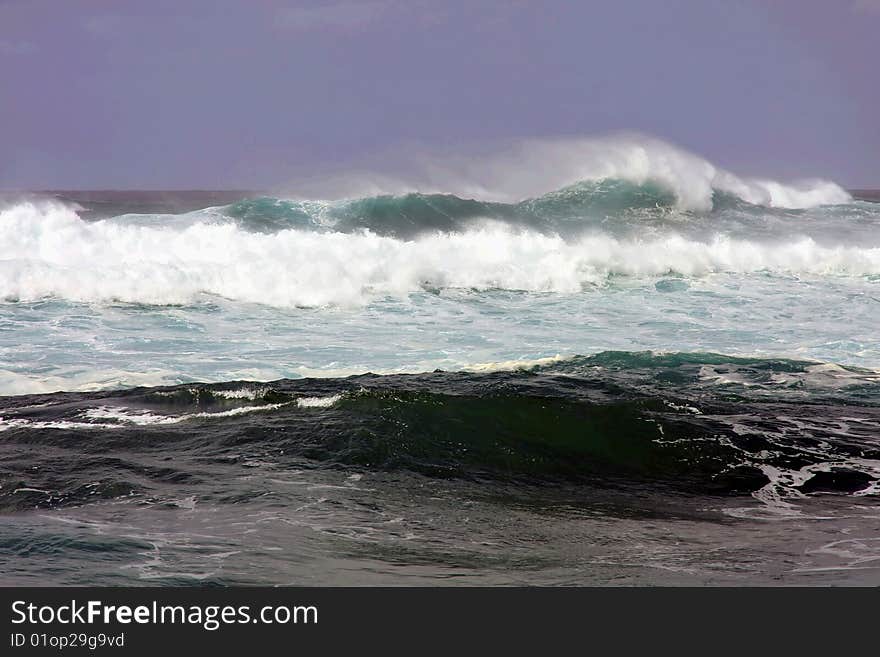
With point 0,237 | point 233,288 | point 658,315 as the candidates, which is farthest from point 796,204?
point 0,237

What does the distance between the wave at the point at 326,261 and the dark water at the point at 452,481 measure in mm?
8019

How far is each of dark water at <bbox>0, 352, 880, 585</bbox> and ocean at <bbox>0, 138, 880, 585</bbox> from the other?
1.3 inches

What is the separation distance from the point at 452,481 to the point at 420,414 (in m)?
1.76

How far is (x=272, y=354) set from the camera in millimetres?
13188

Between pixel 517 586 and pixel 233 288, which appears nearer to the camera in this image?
pixel 517 586

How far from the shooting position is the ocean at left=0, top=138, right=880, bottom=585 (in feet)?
18.1

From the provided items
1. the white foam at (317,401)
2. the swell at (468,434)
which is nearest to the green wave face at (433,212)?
the swell at (468,434)

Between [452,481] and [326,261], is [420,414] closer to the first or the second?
[452,481]

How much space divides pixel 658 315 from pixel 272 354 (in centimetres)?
798

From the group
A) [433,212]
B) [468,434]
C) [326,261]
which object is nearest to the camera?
[468,434]

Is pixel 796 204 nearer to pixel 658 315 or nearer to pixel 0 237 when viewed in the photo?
pixel 658 315

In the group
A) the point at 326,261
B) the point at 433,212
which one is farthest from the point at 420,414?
the point at 433,212

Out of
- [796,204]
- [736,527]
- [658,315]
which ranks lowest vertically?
[736,527]

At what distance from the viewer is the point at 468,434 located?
8688 millimetres
